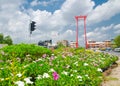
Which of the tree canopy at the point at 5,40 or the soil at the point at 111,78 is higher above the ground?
the tree canopy at the point at 5,40

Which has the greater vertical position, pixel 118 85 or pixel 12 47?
pixel 12 47

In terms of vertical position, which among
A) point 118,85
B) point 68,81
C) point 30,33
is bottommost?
point 118,85

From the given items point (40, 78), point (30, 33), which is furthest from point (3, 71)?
point (30, 33)

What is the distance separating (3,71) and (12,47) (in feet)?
33.7

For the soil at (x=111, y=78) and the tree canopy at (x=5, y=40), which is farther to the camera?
the tree canopy at (x=5, y=40)

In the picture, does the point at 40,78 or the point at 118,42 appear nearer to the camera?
the point at 40,78

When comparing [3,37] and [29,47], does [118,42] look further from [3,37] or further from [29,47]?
[29,47]

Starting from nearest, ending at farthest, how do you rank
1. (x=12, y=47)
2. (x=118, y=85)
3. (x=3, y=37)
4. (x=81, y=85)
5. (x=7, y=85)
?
(x=7, y=85), (x=81, y=85), (x=118, y=85), (x=12, y=47), (x=3, y=37)

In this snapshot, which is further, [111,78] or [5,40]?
[5,40]

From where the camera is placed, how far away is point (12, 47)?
56.5ft

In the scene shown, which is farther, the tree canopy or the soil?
the tree canopy

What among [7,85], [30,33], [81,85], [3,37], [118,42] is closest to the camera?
[7,85]

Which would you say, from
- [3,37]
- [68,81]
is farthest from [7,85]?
[3,37]

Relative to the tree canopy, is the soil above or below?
below
